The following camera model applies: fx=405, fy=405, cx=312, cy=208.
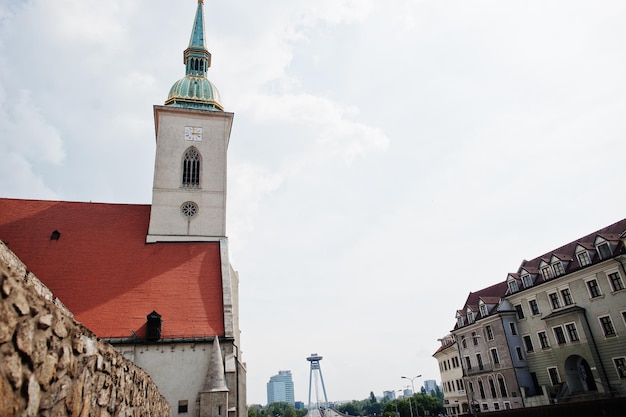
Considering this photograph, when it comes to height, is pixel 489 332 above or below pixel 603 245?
below

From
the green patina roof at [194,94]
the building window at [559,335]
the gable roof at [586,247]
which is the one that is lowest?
the building window at [559,335]

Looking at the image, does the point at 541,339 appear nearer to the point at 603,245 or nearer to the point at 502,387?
the point at 502,387

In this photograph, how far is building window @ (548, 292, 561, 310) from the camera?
30.6 m

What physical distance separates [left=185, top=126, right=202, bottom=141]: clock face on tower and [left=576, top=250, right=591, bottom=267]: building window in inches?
1098

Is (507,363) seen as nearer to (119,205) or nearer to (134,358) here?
→ (134,358)

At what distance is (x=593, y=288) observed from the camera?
28000 mm

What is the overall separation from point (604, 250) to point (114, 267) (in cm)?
3065

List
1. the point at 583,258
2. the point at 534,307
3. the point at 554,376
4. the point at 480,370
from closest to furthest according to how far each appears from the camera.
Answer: the point at 583,258
the point at 554,376
the point at 534,307
the point at 480,370

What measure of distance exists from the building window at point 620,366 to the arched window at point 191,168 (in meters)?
28.6

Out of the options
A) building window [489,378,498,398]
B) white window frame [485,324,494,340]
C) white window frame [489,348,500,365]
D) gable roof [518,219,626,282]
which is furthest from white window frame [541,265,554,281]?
building window [489,378,498,398]

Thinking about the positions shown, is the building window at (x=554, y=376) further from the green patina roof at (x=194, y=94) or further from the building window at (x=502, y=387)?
the green patina roof at (x=194, y=94)

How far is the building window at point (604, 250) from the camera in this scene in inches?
1074

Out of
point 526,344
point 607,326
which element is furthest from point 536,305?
point 607,326

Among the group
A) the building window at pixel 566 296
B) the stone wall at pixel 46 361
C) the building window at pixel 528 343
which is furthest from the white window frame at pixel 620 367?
the stone wall at pixel 46 361
